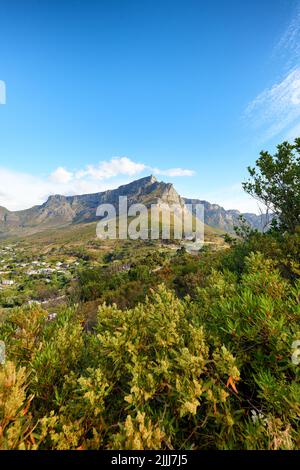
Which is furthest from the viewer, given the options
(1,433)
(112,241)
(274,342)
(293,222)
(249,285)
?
(112,241)

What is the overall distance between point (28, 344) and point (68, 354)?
1.75 ft

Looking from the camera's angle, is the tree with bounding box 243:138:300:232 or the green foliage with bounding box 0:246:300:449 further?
the tree with bounding box 243:138:300:232

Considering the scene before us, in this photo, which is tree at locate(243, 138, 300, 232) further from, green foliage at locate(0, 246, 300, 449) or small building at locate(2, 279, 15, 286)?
small building at locate(2, 279, 15, 286)

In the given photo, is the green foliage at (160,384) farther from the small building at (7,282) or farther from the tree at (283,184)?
the small building at (7,282)

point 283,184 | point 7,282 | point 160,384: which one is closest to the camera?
point 160,384

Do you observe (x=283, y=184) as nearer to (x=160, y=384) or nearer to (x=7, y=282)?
(x=160, y=384)

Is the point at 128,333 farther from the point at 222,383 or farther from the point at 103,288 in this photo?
the point at 103,288

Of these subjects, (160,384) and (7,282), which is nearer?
(160,384)

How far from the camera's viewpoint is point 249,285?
3.50m

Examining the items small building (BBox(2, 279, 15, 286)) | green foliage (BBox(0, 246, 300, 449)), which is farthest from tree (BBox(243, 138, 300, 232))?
small building (BBox(2, 279, 15, 286))

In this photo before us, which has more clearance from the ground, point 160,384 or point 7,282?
point 160,384

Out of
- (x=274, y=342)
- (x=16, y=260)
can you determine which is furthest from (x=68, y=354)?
(x=16, y=260)

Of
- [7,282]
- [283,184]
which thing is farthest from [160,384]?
[7,282]
